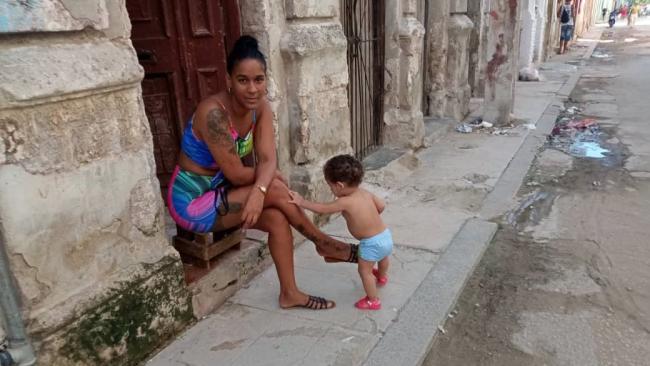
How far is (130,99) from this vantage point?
2.46 metres

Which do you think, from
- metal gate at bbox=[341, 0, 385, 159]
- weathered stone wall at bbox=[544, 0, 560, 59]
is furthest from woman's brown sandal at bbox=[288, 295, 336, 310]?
weathered stone wall at bbox=[544, 0, 560, 59]

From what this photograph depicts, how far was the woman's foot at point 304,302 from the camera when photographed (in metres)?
3.01

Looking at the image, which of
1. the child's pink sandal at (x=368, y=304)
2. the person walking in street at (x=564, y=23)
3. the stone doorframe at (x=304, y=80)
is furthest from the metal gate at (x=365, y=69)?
the person walking in street at (x=564, y=23)

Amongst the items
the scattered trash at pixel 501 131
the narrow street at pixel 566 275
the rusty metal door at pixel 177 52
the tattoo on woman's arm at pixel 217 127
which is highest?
the rusty metal door at pixel 177 52

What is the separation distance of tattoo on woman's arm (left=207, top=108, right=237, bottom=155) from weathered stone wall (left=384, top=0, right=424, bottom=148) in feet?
12.9

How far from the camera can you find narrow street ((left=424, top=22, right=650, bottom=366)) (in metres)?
2.79

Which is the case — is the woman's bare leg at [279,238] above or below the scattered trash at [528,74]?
above

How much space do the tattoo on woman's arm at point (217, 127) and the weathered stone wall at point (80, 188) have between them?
316 millimetres

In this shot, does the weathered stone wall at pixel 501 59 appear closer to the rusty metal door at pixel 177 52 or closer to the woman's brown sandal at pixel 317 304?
the rusty metal door at pixel 177 52

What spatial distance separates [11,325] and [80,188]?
0.62m

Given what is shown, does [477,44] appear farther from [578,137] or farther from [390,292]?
[390,292]

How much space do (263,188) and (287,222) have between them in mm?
279

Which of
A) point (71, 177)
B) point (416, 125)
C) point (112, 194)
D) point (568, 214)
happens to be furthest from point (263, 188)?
point (416, 125)

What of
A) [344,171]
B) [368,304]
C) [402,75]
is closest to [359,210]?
[344,171]
